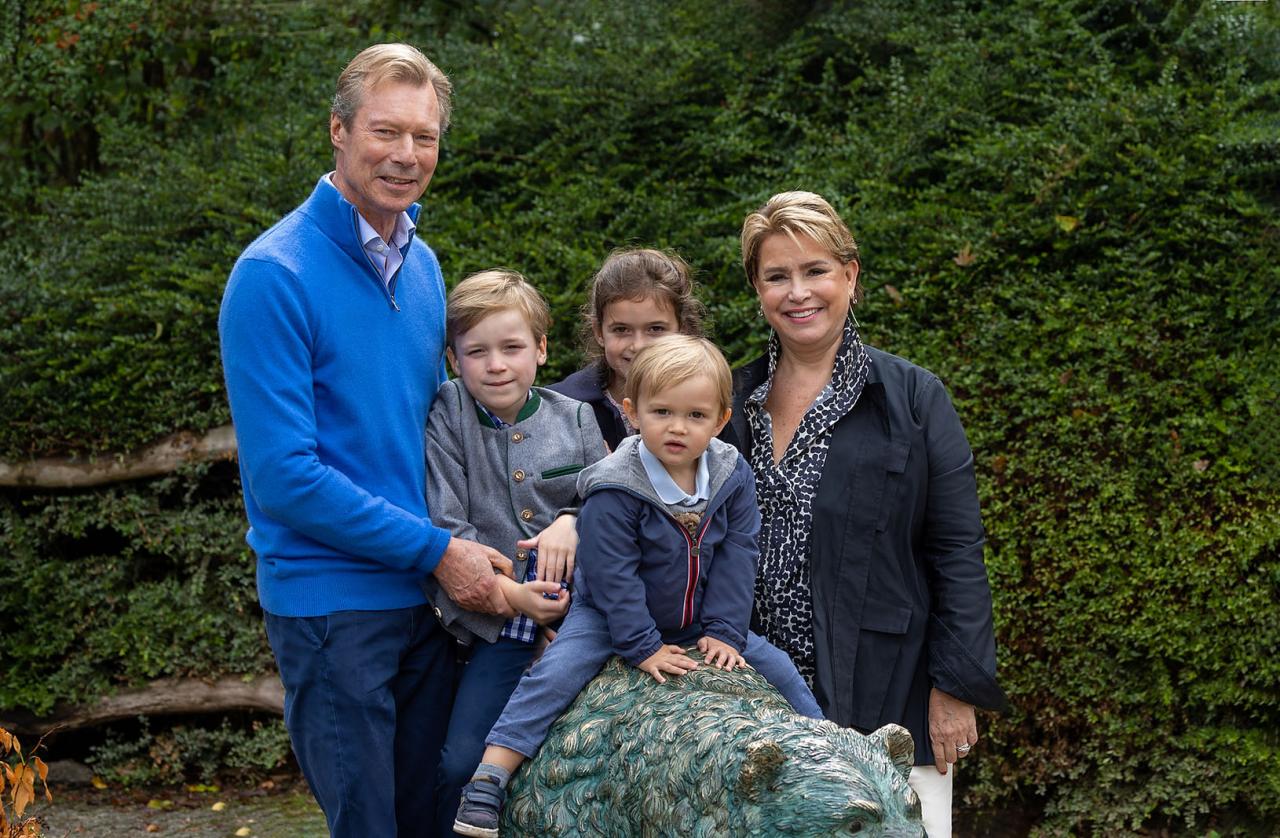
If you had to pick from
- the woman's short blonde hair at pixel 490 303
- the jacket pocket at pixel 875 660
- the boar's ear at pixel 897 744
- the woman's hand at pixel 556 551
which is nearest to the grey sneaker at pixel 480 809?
the woman's hand at pixel 556 551

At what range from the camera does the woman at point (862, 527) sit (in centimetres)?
335

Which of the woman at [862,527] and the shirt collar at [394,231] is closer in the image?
the shirt collar at [394,231]

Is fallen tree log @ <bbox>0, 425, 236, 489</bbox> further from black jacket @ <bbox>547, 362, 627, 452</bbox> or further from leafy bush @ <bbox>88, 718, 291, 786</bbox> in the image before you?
black jacket @ <bbox>547, 362, 627, 452</bbox>

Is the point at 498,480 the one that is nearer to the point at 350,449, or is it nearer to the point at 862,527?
the point at 350,449

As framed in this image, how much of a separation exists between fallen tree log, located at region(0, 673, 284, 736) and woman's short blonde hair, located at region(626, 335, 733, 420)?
3.96 m

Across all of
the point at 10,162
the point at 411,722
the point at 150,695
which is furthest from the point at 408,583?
the point at 10,162

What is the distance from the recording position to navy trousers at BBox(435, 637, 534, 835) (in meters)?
3.04

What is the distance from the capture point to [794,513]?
3404 millimetres

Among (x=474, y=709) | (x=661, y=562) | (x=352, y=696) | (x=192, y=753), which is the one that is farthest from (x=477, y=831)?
(x=192, y=753)

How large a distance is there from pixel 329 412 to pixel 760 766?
1.41 metres

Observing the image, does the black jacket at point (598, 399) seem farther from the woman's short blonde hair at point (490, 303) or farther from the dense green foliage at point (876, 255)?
the dense green foliage at point (876, 255)

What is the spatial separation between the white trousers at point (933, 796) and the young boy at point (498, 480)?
1206 mm

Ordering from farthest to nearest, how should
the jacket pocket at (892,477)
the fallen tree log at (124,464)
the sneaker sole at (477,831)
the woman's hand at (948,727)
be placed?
the fallen tree log at (124,464), the woman's hand at (948,727), the jacket pocket at (892,477), the sneaker sole at (477,831)

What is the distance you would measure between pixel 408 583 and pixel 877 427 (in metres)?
1.37
